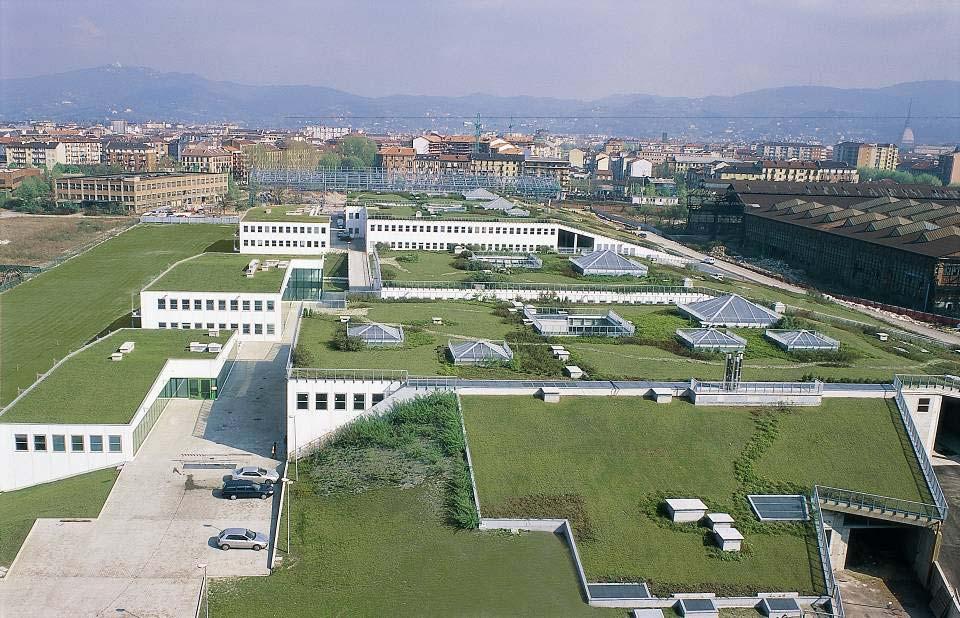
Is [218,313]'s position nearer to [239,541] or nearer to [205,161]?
[239,541]

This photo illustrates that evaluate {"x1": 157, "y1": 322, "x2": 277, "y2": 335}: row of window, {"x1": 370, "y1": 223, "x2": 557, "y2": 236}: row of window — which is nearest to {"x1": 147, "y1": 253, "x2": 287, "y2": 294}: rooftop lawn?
{"x1": 157, "y1": 322, "x2": 277, "y2": 335}: row of window

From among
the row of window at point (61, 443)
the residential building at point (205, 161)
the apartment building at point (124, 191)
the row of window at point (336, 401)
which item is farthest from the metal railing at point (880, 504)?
the residential building at point (205, 161)

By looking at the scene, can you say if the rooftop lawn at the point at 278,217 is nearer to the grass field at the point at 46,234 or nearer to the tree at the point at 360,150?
the grass field at the point at 46,234

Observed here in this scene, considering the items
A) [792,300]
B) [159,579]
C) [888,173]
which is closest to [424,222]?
[792,300]

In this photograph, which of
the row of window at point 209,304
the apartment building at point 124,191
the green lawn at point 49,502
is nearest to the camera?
the green lawn at point 49,502

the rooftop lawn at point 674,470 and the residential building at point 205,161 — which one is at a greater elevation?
the residential building at point 205,161

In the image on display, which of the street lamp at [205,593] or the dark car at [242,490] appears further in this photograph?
the dark car at [242,490]
